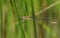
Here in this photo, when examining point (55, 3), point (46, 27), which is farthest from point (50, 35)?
point (55, 3)

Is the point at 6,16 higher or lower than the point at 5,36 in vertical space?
higher

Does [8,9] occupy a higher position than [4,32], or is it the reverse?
[8,9]

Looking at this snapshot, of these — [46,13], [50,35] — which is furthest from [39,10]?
[50,35]

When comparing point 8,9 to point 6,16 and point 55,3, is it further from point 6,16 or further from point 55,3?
point 55,3

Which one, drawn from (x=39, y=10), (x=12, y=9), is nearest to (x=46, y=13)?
(x=39, y=10)

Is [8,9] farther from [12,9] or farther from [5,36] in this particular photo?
[5,36]
